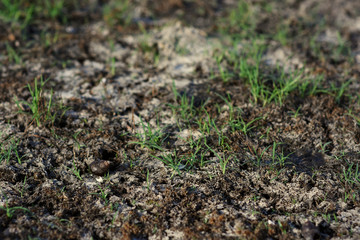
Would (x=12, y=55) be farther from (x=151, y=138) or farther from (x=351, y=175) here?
(x=351, y=175)

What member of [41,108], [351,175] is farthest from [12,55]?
[351,175]

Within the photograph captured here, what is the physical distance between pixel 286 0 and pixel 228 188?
11.4 feet

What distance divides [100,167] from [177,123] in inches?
31.2

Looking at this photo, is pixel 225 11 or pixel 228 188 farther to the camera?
pixel 225 11

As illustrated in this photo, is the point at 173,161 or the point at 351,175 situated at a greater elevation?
the point at 351,175

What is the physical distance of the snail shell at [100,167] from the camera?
271 cm

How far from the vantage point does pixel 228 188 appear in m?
2.63

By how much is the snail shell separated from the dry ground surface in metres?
0.01

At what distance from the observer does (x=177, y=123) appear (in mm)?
3168

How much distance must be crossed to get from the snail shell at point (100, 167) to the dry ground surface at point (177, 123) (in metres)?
0.01

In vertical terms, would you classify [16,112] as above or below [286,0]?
below

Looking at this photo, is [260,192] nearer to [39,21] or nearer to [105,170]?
[105,170]

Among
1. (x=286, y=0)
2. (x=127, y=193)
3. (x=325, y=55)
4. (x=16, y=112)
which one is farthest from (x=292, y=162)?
(x=286, y=0)

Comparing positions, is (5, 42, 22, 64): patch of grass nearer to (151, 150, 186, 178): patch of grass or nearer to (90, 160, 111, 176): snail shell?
(90, 160, 111, 176): snail shell
